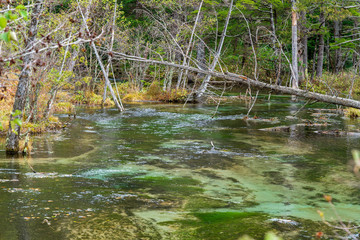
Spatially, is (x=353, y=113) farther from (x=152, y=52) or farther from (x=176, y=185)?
(x=152, y=52)

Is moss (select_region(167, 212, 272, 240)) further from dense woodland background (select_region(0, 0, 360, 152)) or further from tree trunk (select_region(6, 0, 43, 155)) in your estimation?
dense woodland background (select_region(0, 0, 360, 152))

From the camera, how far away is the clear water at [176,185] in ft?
16.6

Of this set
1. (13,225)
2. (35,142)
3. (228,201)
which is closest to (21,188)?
(13,225)

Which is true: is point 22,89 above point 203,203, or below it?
above

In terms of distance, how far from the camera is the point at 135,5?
3192 centimetres

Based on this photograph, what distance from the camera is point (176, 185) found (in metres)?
6.93

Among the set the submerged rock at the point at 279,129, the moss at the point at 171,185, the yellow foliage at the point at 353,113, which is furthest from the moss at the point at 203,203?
the yellow foliage at the point at 353,113

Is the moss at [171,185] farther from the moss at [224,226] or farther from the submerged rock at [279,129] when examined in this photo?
the submerged rock at [279,129]

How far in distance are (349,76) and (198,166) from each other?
2211cm

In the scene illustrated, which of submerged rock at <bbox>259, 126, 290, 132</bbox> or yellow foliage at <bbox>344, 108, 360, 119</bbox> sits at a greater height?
yellow foliage at <bbox>344, 108, 360, 119</bbox>

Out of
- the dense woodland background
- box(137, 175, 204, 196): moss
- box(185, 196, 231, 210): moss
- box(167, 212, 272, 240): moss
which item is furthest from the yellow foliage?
box(167, 212, 272, 240): moss

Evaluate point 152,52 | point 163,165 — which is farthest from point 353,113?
point 152,52

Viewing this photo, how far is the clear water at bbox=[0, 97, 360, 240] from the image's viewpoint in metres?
5.05

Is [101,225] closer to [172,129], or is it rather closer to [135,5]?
[172,129]
